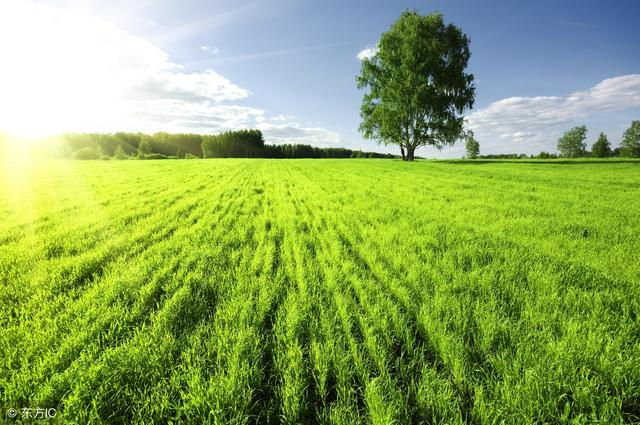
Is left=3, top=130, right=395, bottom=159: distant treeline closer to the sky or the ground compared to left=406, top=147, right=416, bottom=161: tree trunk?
closer to the sky

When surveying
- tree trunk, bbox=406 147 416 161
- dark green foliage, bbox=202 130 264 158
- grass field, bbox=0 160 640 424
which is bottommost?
grass field, bbox=0 160 640 424

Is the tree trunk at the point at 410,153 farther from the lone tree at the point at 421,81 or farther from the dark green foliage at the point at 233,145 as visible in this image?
the dark green foliage at the point at 233,145

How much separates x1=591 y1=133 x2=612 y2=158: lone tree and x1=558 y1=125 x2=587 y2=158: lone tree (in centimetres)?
1780

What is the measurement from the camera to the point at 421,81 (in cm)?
3444

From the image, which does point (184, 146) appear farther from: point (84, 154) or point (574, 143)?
point (574, 143)

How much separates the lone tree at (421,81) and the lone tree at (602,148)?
67.5m

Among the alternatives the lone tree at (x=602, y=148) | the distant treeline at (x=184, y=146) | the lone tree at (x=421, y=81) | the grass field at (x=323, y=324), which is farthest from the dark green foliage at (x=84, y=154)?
the lone tree at (x=602, y=148)

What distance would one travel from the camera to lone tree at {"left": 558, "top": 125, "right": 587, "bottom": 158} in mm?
97875

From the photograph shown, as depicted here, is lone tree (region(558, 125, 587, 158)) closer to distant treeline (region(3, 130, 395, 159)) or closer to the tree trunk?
distant treeline (region(3, 130, 395, 159))

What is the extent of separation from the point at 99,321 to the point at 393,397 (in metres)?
3.27

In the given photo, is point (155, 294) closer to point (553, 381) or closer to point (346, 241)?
point (346, 241)

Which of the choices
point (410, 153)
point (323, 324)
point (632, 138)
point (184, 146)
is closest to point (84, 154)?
point (184, 146)

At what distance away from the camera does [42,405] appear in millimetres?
2221

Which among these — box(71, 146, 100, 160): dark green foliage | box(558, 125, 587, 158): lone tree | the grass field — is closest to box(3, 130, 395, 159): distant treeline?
box(71, 146, 100, 160): dark green foliage
